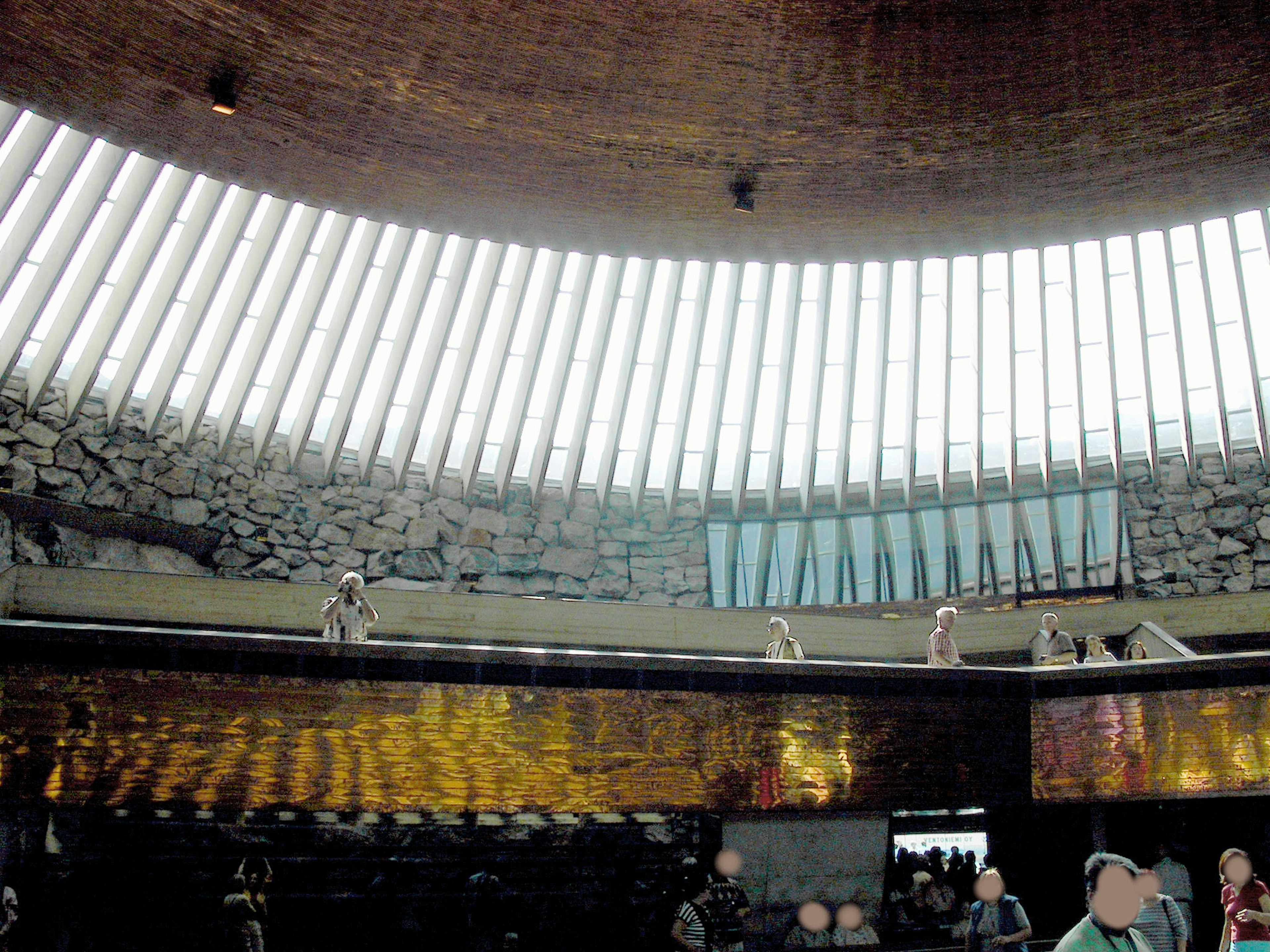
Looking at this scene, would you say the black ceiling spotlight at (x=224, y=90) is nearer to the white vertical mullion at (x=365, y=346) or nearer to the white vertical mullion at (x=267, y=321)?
the white vertical mullion at (x=267, y=321)

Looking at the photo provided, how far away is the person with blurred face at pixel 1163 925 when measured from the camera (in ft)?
14.4

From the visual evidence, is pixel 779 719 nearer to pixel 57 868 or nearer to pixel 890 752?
pixel 890 752

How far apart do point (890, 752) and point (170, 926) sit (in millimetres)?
4463

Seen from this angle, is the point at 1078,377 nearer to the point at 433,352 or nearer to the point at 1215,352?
the point at 1215,352

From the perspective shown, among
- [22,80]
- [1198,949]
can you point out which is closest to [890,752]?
[1198,949]

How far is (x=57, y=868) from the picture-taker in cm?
567

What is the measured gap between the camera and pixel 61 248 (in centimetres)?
1059

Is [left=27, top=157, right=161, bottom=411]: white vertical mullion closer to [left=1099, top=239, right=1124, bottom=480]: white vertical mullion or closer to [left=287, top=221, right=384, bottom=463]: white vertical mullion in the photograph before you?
[left=287, top=221, right=384, bottom=463]: white vertical mullion

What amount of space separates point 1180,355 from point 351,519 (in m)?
10.7

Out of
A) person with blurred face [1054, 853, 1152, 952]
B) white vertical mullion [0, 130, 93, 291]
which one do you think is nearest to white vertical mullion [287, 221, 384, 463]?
white vertical mullion [0, 130, 93, 291]

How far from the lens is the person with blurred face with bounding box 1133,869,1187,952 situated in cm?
440

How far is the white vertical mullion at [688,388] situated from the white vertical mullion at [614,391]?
0.58 metres

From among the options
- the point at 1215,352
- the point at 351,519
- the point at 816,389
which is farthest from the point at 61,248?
the point at 1215,352

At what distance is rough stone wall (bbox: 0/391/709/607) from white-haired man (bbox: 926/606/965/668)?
518cm
